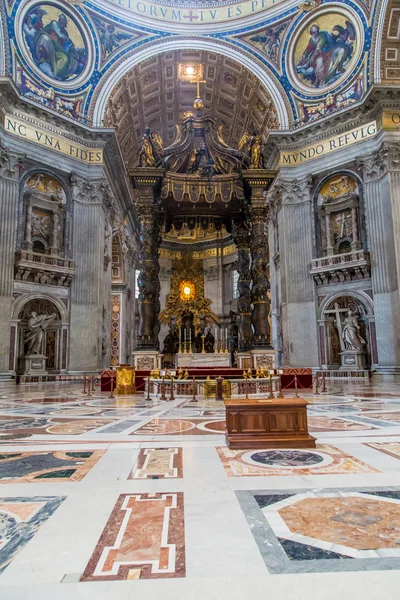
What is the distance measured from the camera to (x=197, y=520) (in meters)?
1.97

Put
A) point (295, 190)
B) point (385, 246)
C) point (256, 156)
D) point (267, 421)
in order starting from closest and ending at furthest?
point (267, 421)
point (256, 156)
point (385, 246)
point (295, 190)

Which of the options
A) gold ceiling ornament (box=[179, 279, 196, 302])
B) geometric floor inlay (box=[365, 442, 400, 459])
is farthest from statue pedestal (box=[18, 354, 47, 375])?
gold ceiling ornament (box=[179, 279, 196, 302])

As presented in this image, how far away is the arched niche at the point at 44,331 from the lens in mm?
15789

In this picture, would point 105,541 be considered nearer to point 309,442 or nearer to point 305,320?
point 309,442

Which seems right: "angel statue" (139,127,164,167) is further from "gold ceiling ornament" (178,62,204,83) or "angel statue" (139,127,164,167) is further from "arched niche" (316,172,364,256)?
"gold ceiling ornament" (178,62,204,83)

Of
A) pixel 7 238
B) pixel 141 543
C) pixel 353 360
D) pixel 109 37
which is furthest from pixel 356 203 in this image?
pixel 141 543

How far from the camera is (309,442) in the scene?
3.65m

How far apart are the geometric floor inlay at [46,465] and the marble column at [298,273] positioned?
15.0 m

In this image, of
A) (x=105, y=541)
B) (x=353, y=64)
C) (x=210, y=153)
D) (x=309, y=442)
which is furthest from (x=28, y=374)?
(x=353, y=64)

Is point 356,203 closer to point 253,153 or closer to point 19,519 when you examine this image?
point 253,153

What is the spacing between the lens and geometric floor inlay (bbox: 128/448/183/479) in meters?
2.80

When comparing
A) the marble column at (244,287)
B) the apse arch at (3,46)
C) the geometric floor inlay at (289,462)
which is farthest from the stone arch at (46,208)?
the geometric floor inlay at (289,462)

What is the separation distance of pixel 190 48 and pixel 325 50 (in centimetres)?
621

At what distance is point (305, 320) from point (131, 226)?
15731 millimetres
